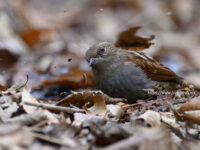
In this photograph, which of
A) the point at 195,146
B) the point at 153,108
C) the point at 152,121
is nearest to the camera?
the point at 195,146

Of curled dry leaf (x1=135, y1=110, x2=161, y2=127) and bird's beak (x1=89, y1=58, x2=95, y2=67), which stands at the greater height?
bird's beak (x1=89, y1=58, x2=95, y2=67)

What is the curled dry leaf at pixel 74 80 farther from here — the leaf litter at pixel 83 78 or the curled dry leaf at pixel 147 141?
the curled dry leaf at pixel 147 141

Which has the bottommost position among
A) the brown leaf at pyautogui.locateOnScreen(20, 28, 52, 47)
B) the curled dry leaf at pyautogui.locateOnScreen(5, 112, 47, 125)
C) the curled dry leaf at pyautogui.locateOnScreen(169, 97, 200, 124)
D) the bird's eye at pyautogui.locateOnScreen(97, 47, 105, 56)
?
the curled dry leaf at pyautogui.locateOnScreen(5, 112, 47, 125)

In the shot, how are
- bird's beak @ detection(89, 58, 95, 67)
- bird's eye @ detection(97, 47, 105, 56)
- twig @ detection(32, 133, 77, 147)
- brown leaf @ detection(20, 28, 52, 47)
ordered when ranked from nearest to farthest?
twig @ detection(32, 133, 77, 147) → bird's beak @ detection(89, 58, 95, 67) → bird's eye @ detection(97, 47, 105, 56) → brown leaf @ detection(20, 28, 52, 47)

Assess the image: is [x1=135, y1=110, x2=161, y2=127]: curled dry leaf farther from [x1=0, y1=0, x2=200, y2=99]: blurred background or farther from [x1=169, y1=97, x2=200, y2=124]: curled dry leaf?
[x1=0, y1=0, x2=200, y2=99]: blurred background

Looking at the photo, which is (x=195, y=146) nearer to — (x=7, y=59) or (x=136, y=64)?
(x=136, y=64)

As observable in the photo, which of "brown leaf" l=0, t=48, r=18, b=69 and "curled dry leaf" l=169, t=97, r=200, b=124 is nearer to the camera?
"curled dry leaf" l=169, t=97, r=200, b=124

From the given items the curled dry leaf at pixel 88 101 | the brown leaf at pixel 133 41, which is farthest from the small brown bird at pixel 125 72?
the curled dry leaf at pixel 88 101

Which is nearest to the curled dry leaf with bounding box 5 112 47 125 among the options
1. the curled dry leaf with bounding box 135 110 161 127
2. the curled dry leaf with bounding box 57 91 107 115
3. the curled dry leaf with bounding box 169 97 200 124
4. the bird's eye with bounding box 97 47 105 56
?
the curled dry leaf with bounding box 57 91 107 115

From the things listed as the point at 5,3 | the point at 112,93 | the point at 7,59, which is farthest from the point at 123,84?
the point at 5,3
